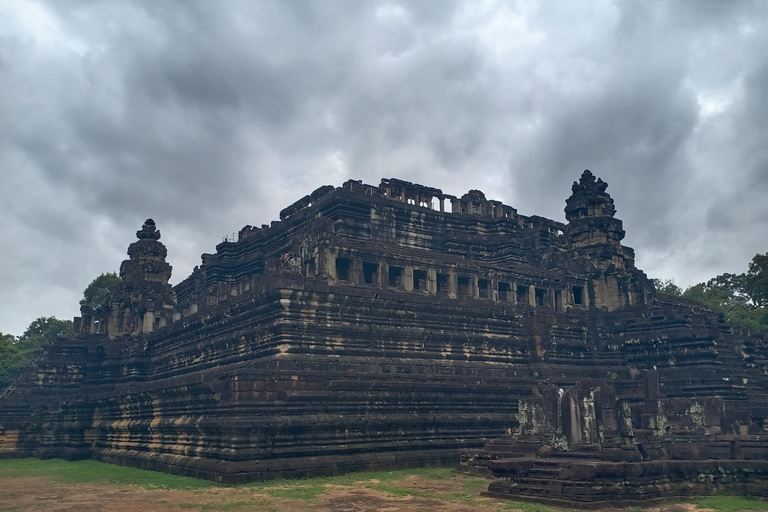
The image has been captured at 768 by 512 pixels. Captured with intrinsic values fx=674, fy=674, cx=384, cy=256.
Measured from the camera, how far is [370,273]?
3170cm

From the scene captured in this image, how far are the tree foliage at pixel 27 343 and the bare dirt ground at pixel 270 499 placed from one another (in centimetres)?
4242

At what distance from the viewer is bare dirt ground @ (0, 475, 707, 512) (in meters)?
14.2

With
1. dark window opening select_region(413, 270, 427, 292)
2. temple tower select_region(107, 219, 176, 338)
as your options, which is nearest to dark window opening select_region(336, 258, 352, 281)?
dark window opening select_region(413, 270, 427, 292)

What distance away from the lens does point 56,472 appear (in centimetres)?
2445

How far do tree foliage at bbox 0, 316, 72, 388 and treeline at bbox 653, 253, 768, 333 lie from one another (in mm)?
56524

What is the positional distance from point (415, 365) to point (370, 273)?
7.06m

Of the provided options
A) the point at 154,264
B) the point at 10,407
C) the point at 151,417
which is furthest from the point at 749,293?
the point at 10,407

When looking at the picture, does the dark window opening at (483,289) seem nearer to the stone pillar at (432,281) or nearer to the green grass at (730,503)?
the stone pillar at (432,281)

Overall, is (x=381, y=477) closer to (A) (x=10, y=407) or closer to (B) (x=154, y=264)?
(A) (x=10, y=407)

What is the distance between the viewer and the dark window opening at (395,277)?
30828mm

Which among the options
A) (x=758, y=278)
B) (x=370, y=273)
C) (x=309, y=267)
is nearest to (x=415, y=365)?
(x=309, y=267)

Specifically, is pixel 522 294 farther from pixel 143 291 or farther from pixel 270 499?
pixel 143 291

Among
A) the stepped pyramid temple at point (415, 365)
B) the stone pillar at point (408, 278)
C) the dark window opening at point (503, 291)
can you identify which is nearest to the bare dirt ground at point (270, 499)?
the stepped pyramid temple at point (415, 365)

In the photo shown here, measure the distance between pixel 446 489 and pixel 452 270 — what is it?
15.7 metres
